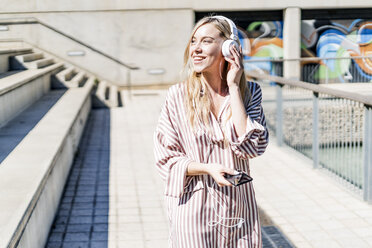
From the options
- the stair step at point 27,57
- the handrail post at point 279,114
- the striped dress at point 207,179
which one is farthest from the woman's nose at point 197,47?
the stair step at point 27,57

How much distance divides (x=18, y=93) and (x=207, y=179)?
6808 millimetres

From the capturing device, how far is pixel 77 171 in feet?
25.5

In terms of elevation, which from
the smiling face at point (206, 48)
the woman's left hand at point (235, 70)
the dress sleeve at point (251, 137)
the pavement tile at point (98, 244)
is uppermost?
the smiling face at point (206, 48)

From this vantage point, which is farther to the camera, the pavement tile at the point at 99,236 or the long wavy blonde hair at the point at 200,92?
the pavement tile at the point at 99,236

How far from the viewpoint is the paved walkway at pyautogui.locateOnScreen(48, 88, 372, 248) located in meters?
5.31

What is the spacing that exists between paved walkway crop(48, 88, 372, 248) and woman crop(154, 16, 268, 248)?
265cm

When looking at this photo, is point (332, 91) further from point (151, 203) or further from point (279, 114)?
point (151, 203)

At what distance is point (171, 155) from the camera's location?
8.57ft

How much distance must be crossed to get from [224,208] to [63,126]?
17.2ft

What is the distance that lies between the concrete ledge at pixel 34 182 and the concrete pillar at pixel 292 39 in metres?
12.6

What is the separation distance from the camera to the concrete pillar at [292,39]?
19.4 metres

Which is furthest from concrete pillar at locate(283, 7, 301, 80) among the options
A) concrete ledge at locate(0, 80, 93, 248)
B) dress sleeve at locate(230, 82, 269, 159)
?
dress sleeve at locate(230, 82, 269, 159)

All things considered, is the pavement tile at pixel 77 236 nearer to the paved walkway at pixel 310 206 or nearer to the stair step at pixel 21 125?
A: the stair step at pixel 21 125

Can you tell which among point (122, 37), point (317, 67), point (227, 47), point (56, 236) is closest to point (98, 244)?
point (56, 236)
